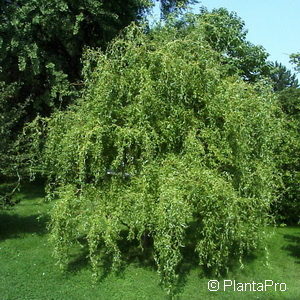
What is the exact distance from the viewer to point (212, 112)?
660cm

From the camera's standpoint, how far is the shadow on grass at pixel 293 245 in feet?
28.2


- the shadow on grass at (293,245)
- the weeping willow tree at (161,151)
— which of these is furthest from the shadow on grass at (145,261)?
the shadow on grass at (293,245)

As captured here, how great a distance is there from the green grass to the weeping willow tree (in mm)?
324

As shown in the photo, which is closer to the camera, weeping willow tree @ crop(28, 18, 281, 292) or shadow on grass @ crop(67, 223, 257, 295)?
weeping willow tree @ crop(28, 18, 281, 292)

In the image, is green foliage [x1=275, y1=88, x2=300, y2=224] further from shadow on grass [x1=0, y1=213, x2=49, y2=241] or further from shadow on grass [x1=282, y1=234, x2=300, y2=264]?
shadow on grass [x1=0, y1=213, x2=49, y2=241]

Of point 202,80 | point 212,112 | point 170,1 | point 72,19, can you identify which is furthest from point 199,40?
point 170,1

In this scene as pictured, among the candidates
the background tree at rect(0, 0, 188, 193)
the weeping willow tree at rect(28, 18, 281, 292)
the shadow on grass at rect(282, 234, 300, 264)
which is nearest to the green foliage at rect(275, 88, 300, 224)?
the shadow on grass at rect(282, 234, 300, 264)

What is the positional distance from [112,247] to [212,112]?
7.92 ft

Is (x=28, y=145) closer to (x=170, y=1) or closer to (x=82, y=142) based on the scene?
(x=82, y=142)

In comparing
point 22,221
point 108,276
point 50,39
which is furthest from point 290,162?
point 50,39

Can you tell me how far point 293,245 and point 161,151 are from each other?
4.11 meters

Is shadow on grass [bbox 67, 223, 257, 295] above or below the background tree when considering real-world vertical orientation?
below

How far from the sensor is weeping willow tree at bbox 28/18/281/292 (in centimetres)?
612

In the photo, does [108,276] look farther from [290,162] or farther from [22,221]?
[290,162]
